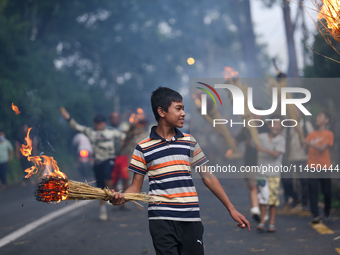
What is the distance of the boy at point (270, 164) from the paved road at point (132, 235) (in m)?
0.36

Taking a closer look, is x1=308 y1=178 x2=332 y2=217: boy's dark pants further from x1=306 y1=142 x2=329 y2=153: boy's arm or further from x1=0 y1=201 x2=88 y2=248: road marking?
x1=0 y1=201 x2=88 y2=248: road marking

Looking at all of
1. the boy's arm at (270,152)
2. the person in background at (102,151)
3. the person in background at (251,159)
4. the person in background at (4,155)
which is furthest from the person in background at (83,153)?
the boy's arm at (270,152)

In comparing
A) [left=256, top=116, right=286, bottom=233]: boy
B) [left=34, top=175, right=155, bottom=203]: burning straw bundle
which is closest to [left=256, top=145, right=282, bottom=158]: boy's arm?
[left=256, top=116, right=286, bottom=233]: boy

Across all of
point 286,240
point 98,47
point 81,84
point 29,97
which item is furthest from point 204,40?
point 286,240

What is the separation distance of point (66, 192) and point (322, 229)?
4.71 meters

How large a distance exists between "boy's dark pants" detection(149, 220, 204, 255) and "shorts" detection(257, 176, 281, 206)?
4.14 meters

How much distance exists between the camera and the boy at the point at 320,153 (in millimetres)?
7117

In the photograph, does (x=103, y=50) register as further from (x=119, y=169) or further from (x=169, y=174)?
(x=169, y=174)

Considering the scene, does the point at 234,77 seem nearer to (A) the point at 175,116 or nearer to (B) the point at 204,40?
(A) the point at 175,116

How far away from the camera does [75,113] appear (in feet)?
75.0

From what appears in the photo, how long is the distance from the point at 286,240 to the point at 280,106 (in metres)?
1.87

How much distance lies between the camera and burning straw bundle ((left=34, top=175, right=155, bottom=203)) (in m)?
3.40

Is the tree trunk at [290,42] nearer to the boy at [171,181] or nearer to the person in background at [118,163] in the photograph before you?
the person in background at [118,163]

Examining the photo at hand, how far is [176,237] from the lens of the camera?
3.31 meters
